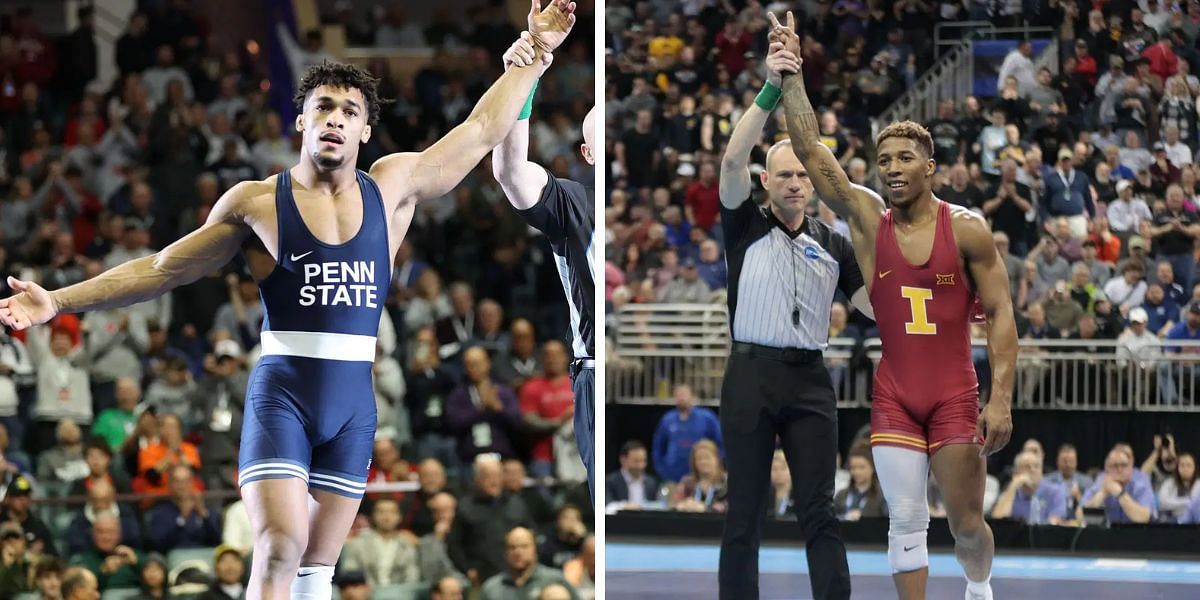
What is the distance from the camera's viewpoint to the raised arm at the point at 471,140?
4.44 m

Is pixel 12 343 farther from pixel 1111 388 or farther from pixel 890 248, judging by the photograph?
pixel 1111 388

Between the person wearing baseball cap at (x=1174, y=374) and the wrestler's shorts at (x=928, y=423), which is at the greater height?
the person wearing baseball cap at (x=1174, y=374)

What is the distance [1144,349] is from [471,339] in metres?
4.40

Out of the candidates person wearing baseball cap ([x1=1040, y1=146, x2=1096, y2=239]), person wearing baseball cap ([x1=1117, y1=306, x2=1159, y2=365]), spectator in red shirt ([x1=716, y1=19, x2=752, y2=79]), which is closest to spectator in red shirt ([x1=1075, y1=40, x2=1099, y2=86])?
person wearing baseball cap ([x1=1040, y1=146, x2=1096, y2=239])

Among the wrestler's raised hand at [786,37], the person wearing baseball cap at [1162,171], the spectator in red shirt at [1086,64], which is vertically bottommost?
the wrestler's raised hand at [786,37]

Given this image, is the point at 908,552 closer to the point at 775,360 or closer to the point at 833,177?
the point at 775,360

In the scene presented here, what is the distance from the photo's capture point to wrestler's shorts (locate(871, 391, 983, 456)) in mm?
5145

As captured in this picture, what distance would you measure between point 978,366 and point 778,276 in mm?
5207

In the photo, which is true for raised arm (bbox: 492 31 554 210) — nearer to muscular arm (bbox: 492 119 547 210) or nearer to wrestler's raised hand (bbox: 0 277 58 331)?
muscular arm (bbox: 492 119 547 210)

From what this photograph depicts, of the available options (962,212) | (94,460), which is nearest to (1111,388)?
(962,212)

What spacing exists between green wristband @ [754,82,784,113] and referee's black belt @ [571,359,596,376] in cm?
101

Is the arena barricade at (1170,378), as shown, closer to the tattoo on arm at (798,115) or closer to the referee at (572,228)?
the tattoo on arm at (798,115)

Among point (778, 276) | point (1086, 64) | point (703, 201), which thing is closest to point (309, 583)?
point (778, 276)

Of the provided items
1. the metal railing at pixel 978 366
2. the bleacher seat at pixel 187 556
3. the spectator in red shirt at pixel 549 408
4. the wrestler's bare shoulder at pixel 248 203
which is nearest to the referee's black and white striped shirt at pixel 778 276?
the wrestler's bare shoulder at pixel 248 203
